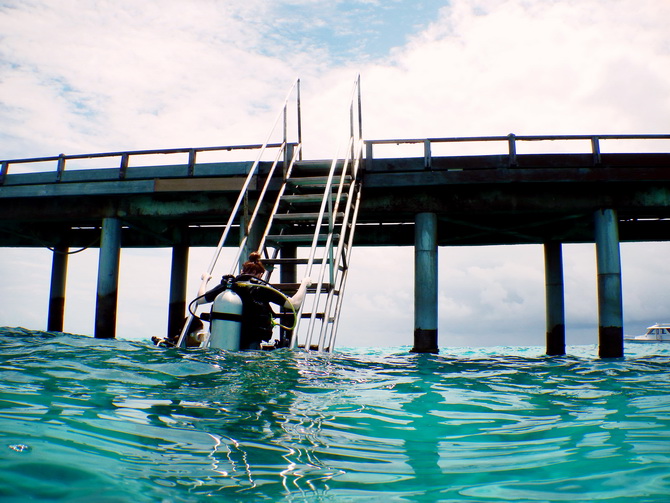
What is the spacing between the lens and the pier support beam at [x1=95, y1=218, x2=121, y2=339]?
12914mm

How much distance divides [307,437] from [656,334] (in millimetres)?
33504

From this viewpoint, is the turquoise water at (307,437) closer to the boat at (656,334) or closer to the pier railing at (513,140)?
the pier railing at (513,140)

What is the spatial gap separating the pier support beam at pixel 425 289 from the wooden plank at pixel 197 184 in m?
4.25

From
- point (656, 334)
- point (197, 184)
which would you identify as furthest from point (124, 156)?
point (656, 334)

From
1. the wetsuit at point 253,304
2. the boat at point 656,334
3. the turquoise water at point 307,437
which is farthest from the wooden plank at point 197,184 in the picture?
the boat at point 656,334

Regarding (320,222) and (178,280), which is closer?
(320,222)

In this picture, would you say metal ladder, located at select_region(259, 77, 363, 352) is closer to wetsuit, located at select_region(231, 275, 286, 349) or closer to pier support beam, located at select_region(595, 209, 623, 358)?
wetsuit, located at select_region(231, 275, 286, 349)

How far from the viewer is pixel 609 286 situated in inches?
450

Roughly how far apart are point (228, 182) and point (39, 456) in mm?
10100

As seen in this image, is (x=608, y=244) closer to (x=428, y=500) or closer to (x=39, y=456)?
(x=428, y=500)

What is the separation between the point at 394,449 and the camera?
2.91 metres

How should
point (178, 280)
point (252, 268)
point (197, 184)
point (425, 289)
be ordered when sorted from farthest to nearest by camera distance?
point (178, 280) → point (197, 184) → point (425, 289) → point (252, 268)

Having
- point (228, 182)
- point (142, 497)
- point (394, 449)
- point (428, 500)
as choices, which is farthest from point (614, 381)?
point (228, 182)

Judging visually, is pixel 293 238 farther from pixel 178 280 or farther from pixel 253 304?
pixel 178 280
